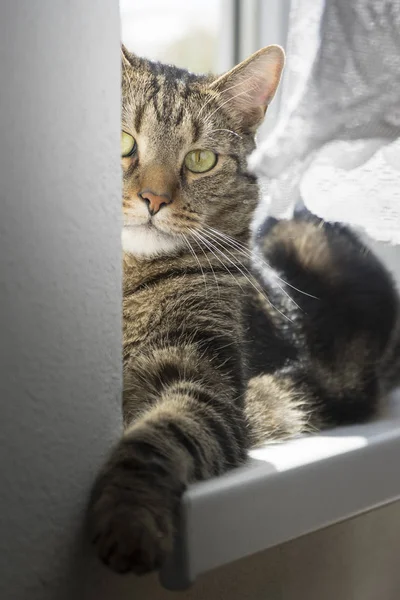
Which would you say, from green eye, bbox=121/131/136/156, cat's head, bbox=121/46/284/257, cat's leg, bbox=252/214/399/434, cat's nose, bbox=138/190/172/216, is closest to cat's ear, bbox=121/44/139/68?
cat's head, bbox=121/46/284/257

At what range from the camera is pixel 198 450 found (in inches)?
30.2

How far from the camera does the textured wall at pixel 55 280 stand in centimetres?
56

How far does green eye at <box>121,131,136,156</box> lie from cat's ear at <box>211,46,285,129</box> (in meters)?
0.18

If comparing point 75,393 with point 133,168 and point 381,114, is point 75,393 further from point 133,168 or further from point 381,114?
point 381,114

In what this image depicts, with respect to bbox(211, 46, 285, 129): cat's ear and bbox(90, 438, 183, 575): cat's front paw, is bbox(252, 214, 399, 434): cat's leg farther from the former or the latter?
bbox(90, 438, 183, 575): cat's front paw

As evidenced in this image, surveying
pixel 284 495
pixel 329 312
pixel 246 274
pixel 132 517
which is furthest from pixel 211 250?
pixel 132 517

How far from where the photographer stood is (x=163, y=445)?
722mm

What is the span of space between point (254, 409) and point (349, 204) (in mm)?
423

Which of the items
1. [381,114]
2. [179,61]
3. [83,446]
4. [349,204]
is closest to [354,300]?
[349,204]

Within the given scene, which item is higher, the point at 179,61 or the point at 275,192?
the point at 179,61

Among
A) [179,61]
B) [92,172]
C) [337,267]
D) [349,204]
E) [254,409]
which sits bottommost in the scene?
[254,409]

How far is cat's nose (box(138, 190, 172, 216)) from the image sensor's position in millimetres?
1003

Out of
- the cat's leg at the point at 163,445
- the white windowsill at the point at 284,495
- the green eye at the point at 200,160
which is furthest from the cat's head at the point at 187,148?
the white windowsill at the point at 284,495

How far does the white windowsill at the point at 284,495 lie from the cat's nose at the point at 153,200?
14.6 inches
